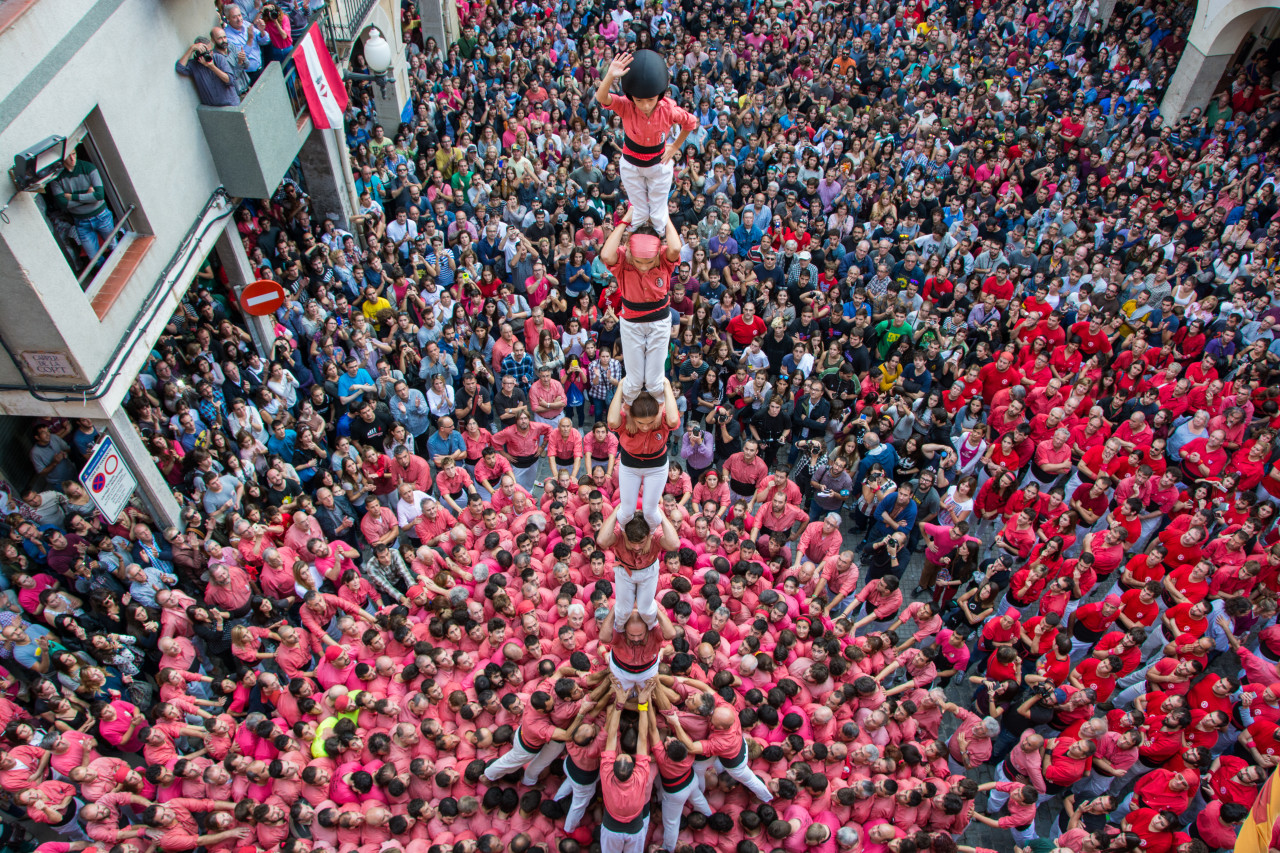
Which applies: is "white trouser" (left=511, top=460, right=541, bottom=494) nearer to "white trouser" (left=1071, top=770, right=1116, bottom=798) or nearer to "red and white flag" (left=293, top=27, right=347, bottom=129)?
"red and white flag" (left=293, top=27, right=347, bottom=129)

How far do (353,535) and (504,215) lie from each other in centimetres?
710

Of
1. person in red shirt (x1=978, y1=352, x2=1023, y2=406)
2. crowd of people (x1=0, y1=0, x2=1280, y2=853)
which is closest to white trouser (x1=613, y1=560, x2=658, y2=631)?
crowd of people (x1=0, y1=0, x2=1280, y2=853)

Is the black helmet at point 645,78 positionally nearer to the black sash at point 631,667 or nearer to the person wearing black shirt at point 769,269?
the black sash at point 631,667

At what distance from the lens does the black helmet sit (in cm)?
491

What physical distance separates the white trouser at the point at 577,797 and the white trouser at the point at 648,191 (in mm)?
5058

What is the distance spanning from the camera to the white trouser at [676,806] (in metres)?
7.43

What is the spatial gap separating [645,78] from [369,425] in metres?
7.74

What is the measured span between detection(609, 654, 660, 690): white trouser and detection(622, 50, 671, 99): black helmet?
15.9 ft

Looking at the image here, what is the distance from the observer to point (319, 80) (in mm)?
13328

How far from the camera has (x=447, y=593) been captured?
9.20 metres

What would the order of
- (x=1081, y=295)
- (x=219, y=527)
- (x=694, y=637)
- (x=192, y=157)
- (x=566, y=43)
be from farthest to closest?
(x=566, y=43) → (x=1081, y=295) → (x=192, y=157) → (x=219, y=527) → (x=694, y=637)

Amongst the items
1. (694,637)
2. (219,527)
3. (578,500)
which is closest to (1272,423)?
(694,637)

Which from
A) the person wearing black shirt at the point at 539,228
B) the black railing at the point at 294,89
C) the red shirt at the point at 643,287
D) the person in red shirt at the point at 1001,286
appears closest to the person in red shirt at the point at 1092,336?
the person in red shirt at the point at 1001,286

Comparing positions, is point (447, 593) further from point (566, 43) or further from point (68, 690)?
point (566, 43)
